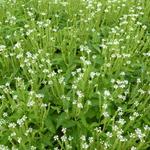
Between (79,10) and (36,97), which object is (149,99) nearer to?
(36,97)

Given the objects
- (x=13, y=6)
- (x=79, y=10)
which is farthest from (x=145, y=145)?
(x=13, y=6)

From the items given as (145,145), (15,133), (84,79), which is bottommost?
(145,145)

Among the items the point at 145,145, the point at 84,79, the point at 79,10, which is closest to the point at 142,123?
the point at 145,145

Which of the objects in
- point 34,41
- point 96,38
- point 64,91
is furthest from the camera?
point 96,38

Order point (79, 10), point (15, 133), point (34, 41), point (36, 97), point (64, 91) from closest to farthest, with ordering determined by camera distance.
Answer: point (15, 133) < point (36, 97) < point (64, 91) < point (34, 41) < point (79, 10)

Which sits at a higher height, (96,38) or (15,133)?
(96,38)

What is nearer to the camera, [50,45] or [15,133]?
[15,133]
